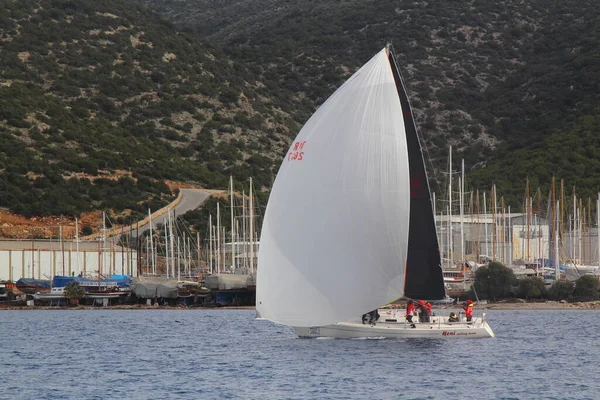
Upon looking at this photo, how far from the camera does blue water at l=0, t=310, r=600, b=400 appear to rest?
119ft

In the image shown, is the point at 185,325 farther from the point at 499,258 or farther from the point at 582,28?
the point at 582,28

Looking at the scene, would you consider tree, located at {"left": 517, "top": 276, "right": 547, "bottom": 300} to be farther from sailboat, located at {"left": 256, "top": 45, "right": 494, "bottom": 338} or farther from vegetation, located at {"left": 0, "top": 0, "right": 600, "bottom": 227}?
sailboat, located at {"left": 256, "top": 45, "right": 494, "bottom": 338}

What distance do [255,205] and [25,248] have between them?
23.3 metres

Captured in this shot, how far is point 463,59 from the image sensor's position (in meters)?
165

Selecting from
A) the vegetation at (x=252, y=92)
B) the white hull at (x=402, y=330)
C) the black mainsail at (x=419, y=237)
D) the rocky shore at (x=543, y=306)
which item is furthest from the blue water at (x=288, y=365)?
the vegetation at (x=252, y=92)

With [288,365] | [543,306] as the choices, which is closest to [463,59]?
[543,306]

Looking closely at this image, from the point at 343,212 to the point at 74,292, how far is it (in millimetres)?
45397

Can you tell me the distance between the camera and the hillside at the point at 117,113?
10906 cm

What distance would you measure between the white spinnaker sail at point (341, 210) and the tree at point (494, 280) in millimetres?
37173

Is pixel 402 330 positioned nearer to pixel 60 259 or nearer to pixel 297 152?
pixel 297 152

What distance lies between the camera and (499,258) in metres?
90.3

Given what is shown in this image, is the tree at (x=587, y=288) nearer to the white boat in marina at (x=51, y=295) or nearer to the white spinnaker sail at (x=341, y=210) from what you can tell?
the white boat in marina at (x=51, y=295)

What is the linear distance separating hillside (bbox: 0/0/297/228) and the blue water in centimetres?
4868

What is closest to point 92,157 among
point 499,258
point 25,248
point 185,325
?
point 25,248
